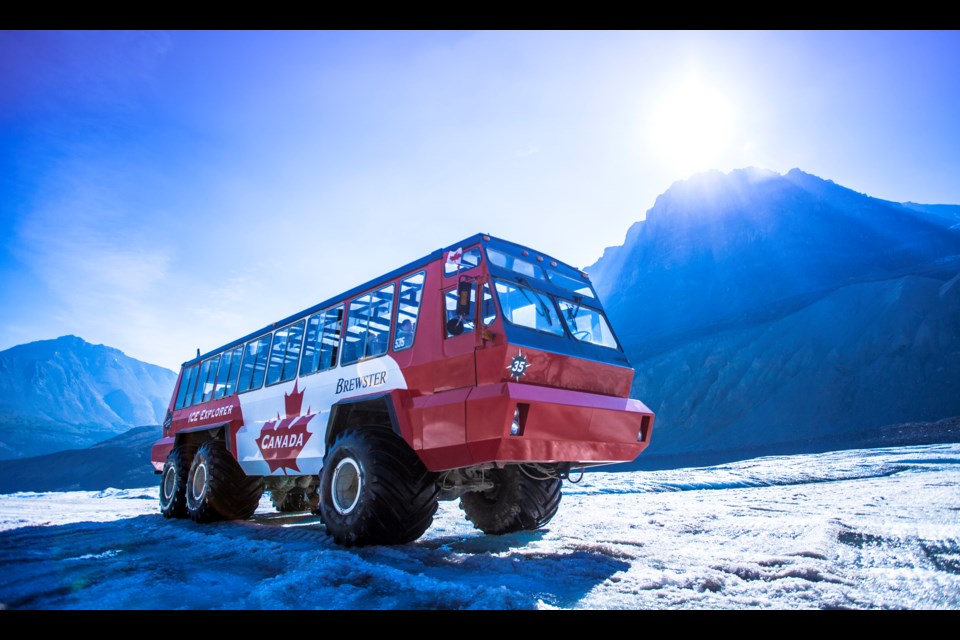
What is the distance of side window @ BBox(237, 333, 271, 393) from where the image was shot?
974 centimetres

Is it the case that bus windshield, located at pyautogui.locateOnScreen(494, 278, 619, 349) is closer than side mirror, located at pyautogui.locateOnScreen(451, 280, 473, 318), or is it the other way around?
side mirror, located at pyautogui.locateOnScreen(451, 280, 473, 318)

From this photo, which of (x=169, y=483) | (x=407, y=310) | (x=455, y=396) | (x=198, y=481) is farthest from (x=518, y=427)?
(x=169, y=483)

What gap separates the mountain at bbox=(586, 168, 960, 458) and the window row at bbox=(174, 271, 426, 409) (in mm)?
38486

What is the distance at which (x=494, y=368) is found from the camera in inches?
212

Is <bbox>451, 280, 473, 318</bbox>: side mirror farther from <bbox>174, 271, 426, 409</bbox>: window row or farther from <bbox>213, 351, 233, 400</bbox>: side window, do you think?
<bbox>213, 351, 233, 400</bbox>: side window

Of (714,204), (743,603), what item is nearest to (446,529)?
(743,603)

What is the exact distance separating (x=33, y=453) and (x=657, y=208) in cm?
15248

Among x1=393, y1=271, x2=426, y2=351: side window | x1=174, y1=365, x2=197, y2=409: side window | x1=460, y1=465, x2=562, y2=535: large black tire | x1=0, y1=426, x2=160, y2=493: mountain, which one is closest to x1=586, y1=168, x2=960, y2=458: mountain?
x1=460, y1=465, x2=562, y2=535: large black tire

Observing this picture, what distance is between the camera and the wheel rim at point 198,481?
9.89 meters

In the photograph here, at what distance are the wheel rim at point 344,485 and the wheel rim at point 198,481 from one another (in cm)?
479

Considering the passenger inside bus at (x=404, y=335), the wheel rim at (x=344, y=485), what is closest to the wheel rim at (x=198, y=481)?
the wheel rim at (x=344, y=485)
